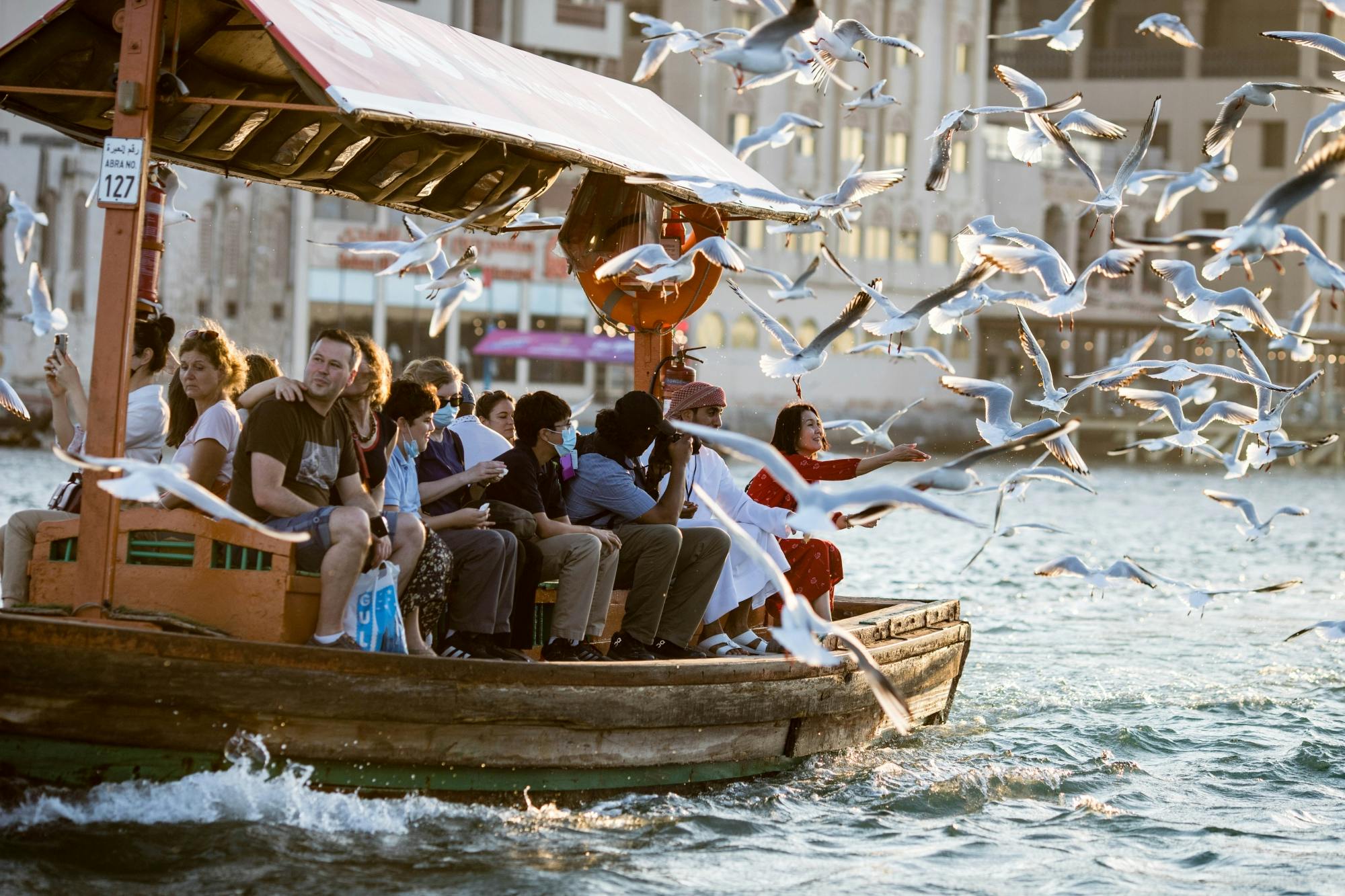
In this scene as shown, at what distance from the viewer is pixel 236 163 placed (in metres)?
8.31

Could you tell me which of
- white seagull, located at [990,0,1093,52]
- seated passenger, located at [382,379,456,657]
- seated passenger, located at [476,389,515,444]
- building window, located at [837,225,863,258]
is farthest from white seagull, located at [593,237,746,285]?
building window, located at [837,225,863,258]

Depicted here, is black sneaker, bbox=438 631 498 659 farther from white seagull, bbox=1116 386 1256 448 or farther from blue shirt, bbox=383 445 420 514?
white seagull, bbox=1116 386 1256 448

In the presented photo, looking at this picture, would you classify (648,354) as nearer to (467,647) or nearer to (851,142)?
(467,647)

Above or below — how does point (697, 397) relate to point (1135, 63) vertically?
below

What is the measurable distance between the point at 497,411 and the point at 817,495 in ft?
8.42

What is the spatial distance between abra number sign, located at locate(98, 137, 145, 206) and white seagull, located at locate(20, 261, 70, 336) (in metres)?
1.99

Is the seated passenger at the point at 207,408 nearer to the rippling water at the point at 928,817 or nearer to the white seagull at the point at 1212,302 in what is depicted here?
the rippling water at the point at 928,817

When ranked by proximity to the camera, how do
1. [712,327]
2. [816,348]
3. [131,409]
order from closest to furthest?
[131,409], [816,348], [712,327]

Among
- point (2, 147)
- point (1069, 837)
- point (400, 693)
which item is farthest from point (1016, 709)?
point (2, 147)

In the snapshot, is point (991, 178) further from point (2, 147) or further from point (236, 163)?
point (236, 163)

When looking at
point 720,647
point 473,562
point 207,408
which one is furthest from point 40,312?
point 720,647

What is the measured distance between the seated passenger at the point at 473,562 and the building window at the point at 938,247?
Answer: 6077 cm

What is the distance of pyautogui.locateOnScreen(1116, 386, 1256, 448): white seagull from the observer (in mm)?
8913

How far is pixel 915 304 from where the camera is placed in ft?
24.1
